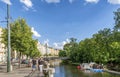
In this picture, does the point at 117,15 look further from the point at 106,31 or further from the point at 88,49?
the point at 88,49

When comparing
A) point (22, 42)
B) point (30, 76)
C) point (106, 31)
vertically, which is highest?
point (106, 31)

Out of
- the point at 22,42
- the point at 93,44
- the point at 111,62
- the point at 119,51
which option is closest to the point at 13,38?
the point at 22,42

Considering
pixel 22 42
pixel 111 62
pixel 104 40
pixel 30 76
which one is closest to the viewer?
pixel 30 76

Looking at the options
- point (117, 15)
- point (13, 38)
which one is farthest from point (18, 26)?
point (117, 15)

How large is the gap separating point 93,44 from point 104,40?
4.42 meters

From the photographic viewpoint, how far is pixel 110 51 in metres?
93.2

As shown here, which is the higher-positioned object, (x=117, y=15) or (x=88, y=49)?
(x=117, y=15)

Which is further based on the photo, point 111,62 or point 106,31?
point 106,31

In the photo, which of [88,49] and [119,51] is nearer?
[119,51]

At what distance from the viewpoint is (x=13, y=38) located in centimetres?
5588

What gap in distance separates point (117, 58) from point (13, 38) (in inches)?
1544

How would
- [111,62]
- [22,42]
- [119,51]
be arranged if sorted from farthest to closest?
[111,62] → [119,51] → [22,42]

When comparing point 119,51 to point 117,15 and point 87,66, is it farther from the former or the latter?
point 117,15

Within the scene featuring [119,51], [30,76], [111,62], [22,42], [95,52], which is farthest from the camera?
[95,52]
